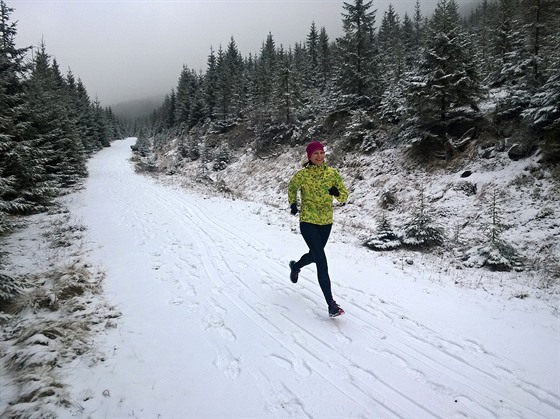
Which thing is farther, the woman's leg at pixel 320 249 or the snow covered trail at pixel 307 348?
the woman's leg at pixel 320 249

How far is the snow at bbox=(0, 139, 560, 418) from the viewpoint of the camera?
10.4 ft

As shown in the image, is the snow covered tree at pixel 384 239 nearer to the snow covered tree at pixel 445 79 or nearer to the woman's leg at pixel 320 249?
the woman's leg at pixel 320 249

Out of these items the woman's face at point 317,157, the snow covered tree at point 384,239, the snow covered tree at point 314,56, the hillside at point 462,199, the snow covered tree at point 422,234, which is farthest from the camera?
the snow covered tree at point 314,56

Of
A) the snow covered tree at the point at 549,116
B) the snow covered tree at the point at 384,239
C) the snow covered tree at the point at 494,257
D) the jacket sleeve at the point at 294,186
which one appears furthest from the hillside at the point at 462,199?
the jacket sleeve at the point at 294,186

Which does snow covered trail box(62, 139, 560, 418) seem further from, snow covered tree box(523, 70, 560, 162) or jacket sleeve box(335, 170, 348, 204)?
snow covered tree box(523, 70, 560, 162)

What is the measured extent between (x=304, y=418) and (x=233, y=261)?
486 cm

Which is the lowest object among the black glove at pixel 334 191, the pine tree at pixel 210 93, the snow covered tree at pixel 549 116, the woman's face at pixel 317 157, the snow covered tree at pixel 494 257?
the snow covered tree at pixel 494 257

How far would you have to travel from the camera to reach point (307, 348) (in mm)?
4117

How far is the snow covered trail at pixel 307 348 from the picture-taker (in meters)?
3.17

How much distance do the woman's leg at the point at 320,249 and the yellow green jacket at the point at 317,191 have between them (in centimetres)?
12

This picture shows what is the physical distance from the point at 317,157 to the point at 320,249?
5.00 ft

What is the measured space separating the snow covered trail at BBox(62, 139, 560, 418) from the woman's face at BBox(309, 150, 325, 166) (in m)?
2.55

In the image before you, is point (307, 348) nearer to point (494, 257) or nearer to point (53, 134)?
point (494, 257)

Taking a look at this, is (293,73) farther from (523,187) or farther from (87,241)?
(87,241)
